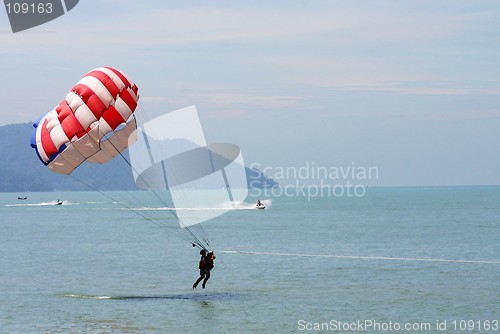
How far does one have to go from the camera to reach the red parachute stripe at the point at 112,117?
112ft

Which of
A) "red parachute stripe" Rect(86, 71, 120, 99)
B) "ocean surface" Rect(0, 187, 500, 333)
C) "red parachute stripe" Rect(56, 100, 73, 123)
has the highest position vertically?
"red parachute stripe" Rect(86, 71, 120, 99)

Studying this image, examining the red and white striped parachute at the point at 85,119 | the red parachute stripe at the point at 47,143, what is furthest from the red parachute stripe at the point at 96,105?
the red parachute stripe at the point at 47,143

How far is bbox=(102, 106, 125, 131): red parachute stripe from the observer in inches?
1350

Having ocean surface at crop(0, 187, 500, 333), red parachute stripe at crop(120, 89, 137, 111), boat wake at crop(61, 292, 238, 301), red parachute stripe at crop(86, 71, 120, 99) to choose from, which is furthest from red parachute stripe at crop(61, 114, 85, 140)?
boat wake at crop(61, 292, 238, 301)

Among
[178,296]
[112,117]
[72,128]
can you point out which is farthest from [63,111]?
[178,296]

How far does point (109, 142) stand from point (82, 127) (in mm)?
2606

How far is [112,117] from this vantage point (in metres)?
34.4

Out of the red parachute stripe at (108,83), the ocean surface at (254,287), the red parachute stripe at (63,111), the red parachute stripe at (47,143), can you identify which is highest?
the red parachute stripe at (108,83)

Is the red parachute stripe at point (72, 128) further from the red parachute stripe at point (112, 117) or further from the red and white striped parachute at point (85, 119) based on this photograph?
the red parachute stripe at point (112, 117)

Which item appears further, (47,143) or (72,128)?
(47,143)

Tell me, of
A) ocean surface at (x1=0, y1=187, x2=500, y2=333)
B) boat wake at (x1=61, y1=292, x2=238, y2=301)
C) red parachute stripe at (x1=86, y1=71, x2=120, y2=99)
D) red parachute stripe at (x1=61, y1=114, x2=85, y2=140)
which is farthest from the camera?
boat wake at (x1=61, y1=292, x2=238, y2=301)

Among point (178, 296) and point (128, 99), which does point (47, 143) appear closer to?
point (128, 99)

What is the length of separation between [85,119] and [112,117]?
1.21 metres

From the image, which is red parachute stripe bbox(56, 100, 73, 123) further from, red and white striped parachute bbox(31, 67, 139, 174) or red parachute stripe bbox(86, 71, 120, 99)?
red parachute stripe bbox(86, 71, 120, 99)
